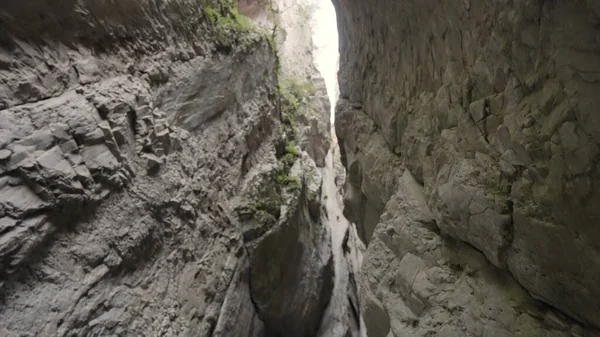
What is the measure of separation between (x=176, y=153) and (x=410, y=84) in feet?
11.0

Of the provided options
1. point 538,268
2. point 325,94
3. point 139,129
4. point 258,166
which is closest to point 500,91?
point 538,268

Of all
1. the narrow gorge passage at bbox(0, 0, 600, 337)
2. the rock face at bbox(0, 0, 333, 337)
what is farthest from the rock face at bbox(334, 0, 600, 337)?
the rock face at bbox(0, 0, 333, 337)

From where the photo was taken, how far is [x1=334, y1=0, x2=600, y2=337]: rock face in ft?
6.53

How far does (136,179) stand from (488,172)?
12.7 ft

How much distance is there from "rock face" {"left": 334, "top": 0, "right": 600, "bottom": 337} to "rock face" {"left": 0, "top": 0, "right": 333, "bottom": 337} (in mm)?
2460

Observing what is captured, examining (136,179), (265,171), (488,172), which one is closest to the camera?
(488,172)

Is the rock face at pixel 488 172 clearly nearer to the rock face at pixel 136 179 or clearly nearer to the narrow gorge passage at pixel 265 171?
the narrow gorge passage at pixel 265 171

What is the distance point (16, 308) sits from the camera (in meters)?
3.01

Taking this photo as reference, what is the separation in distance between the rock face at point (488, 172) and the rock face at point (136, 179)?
246 centimetres

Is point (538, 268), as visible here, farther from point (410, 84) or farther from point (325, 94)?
point (325, 94)

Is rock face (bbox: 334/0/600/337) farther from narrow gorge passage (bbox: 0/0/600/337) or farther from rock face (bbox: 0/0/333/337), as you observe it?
rock face (bbox: 0/0/333/337)

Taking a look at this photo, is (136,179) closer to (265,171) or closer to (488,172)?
(265,171)

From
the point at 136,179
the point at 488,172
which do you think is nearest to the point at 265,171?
the point at 136,179

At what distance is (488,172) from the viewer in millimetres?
2826
